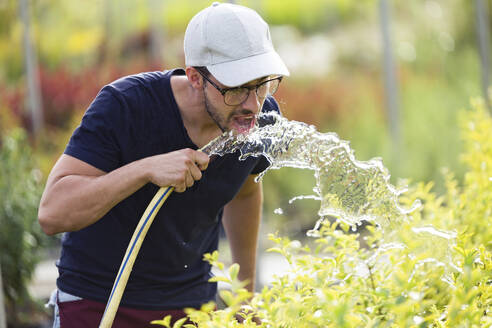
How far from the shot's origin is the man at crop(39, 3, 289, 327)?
1.91 metres

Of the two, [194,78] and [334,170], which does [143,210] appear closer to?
[194,78]

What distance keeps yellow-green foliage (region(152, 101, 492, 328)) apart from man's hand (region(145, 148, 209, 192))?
0.86ft

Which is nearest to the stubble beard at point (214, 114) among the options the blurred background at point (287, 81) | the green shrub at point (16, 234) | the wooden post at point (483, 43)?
the blurred background at point (287, 81)

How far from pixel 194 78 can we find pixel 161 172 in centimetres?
38

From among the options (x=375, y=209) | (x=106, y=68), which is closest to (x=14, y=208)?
(x=375, y=209)

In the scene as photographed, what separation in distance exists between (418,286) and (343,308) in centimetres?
32

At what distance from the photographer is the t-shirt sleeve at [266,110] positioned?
93.8 inches

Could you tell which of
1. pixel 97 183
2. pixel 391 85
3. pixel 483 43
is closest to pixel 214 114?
pixel 97 183

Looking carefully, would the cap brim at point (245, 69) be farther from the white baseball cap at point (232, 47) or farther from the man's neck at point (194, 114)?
the man's neck at point (194, 114)

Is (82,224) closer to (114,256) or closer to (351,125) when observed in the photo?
(114,256)

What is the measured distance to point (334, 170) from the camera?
2184mm

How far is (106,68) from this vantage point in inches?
344

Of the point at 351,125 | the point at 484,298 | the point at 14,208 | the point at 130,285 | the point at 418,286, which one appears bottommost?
the point at 351,125

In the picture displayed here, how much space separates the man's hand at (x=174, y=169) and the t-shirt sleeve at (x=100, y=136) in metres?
0.19
